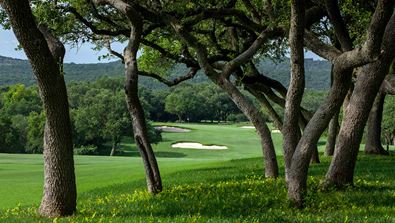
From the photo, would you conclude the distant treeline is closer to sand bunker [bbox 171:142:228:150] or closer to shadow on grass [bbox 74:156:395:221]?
sand bunker [bbox 171:142:228:150]

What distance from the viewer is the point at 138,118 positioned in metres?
12.6

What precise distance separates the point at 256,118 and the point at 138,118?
4.09 metres

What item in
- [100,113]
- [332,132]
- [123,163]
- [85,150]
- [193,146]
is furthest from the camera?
[100,113]

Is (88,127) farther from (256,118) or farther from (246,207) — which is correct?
(246,207)

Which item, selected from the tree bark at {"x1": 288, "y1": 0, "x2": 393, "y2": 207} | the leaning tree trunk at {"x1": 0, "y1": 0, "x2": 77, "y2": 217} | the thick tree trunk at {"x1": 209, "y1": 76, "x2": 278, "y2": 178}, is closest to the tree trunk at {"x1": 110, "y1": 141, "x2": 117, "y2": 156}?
the thick tree trunk at {"x1": 209, "y1": 76, "x2": 278, "y2": 178}

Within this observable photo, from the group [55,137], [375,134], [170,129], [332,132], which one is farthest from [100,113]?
[55,137]

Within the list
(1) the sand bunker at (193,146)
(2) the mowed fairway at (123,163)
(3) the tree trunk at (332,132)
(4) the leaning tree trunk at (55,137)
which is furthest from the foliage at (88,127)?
(4) the leaning tree trunk at (55,137)

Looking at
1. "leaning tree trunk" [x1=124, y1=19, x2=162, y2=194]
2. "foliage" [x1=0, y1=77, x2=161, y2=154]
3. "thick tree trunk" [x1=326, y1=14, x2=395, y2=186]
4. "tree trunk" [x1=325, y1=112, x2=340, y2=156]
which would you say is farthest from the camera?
"foliage" [x1=0, y1=77, x2=161, y2=154]

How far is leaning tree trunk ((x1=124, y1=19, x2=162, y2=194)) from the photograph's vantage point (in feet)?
41.2

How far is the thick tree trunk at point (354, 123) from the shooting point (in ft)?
38.7

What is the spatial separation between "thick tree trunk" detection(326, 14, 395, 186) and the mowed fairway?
7.59m

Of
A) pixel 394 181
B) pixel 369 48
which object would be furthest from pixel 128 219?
pixel 394 181

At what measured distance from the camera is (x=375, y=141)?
1158 inches

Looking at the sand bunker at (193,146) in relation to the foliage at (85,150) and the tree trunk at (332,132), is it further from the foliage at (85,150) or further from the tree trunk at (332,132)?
the tree trunk at (332,132)
